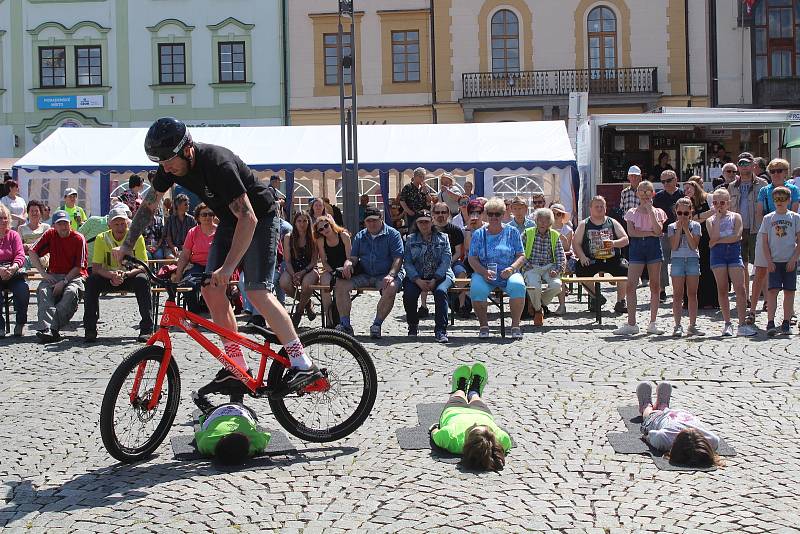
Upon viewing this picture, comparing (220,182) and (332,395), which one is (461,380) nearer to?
(332,395)

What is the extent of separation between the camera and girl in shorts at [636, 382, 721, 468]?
632cm

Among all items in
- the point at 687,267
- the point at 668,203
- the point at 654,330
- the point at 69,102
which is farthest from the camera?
the point at 69,102

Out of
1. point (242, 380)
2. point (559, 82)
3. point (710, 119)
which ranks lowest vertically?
point (242, 380)

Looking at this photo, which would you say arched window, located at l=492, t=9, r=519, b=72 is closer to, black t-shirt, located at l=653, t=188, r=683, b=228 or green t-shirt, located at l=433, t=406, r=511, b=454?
black t-shirt, located at l=653, t=188, r=683, b=228

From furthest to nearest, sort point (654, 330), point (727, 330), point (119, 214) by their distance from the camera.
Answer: point (119, 214) < point (654, 330) < point (727, 330)

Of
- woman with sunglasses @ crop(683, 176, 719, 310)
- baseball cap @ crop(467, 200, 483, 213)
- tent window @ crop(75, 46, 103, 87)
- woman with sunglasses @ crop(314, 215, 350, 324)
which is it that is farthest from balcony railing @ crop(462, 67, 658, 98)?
woman with sunglasses @ crop(314, 215, 350, 324)

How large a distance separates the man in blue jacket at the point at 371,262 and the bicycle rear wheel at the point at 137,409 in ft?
19.9

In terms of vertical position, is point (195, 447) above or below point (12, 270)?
below

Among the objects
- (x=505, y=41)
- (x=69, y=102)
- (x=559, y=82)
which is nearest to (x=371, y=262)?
(x=559, y=82)

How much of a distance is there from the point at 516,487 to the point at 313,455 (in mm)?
1389

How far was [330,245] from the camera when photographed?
546 inches

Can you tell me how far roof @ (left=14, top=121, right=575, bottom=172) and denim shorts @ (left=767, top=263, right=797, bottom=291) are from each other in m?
9.73

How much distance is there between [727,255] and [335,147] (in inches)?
471

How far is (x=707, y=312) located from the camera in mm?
14625
